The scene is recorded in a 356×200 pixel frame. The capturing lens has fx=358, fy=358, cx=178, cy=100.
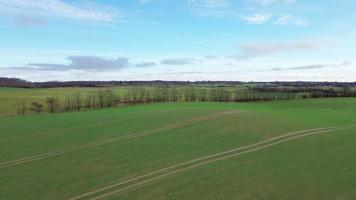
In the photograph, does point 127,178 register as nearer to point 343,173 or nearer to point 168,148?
point 168,148

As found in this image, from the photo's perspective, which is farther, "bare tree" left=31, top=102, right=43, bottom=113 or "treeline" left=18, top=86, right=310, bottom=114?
"treeline" left=18, top=86, right=310, bottom=114

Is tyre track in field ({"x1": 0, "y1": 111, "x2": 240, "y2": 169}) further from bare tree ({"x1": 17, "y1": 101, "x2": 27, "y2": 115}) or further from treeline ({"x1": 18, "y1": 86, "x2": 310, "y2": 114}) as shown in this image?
bare tree ({"x1": 17, "y1": 101, "x2": 27, "y2": 115})

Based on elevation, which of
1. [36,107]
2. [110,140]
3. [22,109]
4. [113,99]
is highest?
[113,99]

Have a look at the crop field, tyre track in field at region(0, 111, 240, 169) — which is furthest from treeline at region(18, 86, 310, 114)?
the crop field

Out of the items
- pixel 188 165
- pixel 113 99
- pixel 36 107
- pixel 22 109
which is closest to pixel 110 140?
pixel 188 165

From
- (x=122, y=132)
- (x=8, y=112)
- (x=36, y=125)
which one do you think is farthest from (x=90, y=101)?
(x=122, y=132)

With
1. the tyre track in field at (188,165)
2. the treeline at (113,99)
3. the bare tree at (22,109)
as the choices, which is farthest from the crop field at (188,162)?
the treeline at (113,99)

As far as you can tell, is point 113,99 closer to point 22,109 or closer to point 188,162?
point 22,109
